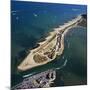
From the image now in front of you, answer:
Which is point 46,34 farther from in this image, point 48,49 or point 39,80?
point 39,80

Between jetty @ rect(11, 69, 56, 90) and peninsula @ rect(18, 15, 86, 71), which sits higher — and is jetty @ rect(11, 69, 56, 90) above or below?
below

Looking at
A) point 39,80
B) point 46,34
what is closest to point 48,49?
point 46,34

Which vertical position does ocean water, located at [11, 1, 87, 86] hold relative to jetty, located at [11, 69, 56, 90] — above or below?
above

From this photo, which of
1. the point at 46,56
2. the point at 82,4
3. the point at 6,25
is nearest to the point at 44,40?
the point at 46,56

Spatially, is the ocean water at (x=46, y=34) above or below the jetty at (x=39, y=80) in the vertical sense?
above

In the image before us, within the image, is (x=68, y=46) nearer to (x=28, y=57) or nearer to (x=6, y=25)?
(x=28, y=57)
